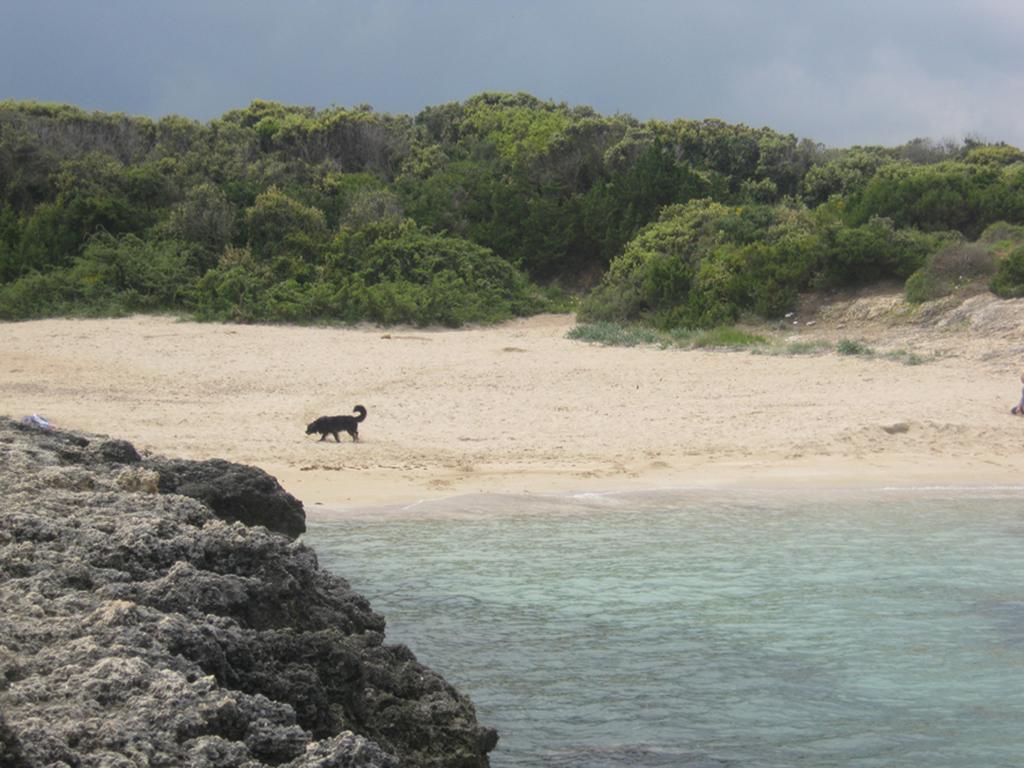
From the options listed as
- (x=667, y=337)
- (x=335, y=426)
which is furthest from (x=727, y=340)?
(x=335, y=426)

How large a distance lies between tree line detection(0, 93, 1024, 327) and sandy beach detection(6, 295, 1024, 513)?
75.3 inches

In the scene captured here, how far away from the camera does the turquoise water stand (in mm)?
6422

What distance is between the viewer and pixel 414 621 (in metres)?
8.29

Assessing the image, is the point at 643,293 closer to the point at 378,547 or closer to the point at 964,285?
the point at 964,285

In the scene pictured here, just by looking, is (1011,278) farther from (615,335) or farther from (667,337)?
(615,335)

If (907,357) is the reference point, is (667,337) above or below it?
above

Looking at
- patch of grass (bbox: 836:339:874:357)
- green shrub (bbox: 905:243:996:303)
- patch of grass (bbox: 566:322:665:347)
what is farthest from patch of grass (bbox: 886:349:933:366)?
patch of grass (bbox: 566:322:665:347)

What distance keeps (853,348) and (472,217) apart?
49.2 ft

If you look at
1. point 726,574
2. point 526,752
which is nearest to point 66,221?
point 726,574

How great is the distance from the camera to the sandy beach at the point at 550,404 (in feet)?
43.6

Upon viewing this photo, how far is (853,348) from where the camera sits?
19.2m

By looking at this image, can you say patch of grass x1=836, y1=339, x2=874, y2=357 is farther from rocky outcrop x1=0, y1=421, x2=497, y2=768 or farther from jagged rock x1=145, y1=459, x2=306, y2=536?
rocky outcrop x1=0, y1=421, x2=497, y2=768

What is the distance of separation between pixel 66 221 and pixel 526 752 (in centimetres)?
2500

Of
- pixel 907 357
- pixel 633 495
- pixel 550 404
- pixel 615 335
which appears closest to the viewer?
pixel 633 495
